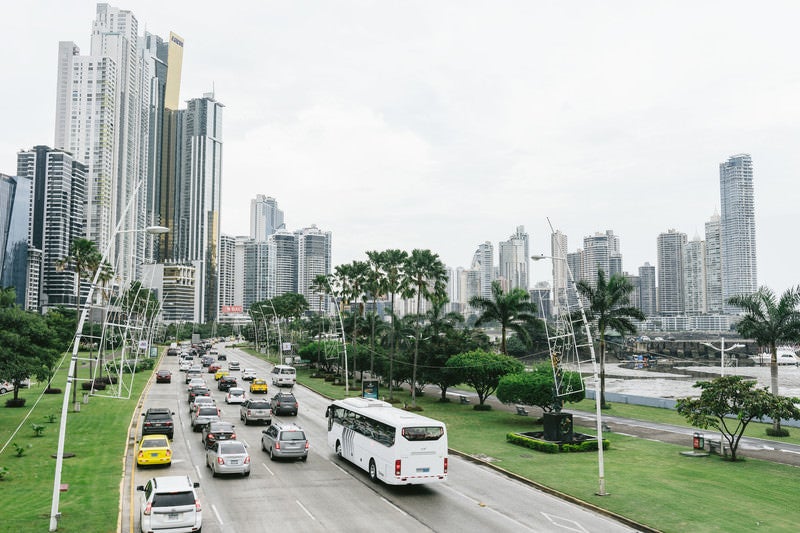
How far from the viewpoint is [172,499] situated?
1784cm

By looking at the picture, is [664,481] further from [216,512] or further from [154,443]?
[154,443]

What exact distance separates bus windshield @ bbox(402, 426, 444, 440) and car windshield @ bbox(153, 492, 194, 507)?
8.72 meters

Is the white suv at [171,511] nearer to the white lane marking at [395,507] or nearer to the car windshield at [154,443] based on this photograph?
the white lane marking at [395,507]

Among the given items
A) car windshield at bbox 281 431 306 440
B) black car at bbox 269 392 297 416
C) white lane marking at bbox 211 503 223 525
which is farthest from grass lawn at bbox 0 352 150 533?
black car at bbox 269 392 297 416

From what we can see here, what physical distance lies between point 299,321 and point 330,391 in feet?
230

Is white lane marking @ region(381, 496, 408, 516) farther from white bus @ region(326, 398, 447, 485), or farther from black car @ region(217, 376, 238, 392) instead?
black car @ region(217, 376, 238, 392)

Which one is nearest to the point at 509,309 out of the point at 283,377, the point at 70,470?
the point at 283,377

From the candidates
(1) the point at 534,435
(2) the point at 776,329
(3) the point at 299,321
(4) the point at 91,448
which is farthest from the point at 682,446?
(3) the point at 299,321

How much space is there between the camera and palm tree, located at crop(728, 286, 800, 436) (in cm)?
4256

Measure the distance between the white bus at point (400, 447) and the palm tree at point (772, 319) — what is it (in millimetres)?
29142

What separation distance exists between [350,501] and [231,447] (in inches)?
256

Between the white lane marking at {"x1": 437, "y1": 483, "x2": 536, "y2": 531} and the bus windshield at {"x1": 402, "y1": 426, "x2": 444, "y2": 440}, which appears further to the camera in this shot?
the bus windshield at {"x1": 402, "y1": 426, "x2": 444, "y2": 440}

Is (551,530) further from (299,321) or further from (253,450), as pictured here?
(299,321)

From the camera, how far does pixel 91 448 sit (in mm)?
31641
